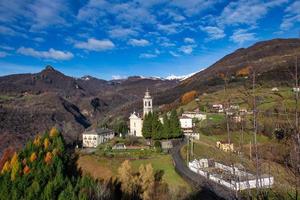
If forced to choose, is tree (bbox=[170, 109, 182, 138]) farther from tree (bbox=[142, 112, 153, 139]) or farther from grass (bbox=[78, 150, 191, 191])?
grass (bbox=[78, 150, 191, 191])

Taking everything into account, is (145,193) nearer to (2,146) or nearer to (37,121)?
(2,146)

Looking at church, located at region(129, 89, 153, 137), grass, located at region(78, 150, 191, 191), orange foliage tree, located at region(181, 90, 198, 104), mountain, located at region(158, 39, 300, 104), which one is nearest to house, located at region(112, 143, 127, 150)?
grass, located at region(78, 150, 191, 191)

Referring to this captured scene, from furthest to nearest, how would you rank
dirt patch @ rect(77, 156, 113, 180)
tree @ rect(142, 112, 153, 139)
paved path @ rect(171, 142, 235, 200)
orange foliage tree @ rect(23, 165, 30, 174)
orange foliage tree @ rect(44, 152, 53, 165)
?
tree @ rect(142, 112, 153, 139) → orange foliage tree @ rect(44, 152, 53, 165) → dirt patch @ rect(77, 156, 113, 180) → orange foliage tree @ rect(23, 165, 30, 174) → paved path @ rect(171, 142, 235, 200)

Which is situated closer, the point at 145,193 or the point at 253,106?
the point at 253,106

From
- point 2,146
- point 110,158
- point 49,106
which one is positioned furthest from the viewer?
point 49,106

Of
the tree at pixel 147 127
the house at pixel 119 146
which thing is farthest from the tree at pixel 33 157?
the tree at pixel 147 127

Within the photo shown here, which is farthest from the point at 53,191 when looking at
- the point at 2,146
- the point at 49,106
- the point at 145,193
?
the point at 49,106

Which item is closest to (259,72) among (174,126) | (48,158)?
(48,158)
